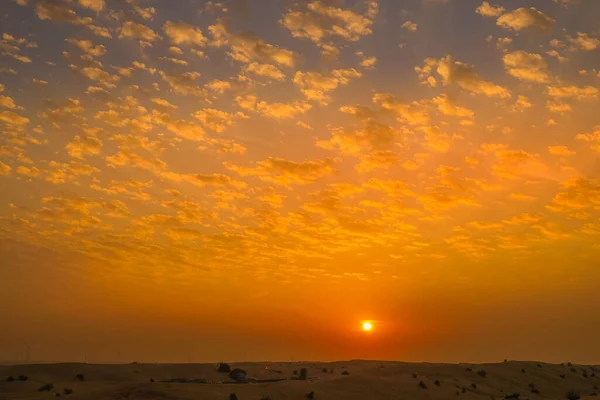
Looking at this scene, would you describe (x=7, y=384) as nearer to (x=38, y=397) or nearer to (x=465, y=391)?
(x=38, y=397)

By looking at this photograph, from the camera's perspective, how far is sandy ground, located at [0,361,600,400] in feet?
117

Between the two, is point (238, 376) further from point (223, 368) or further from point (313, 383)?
point (313, 383)

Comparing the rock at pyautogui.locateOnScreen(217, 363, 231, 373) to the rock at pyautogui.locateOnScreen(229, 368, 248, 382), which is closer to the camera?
the rock at pyautogui.locateOnScreen(229, 368, 248, 382)

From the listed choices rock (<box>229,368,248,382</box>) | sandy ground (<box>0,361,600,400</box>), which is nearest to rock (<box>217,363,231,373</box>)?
sandy ground (<box>0,361,600,400</box>)

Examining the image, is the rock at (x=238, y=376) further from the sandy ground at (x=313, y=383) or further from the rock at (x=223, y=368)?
Result: the rock at (x=223, y=368)

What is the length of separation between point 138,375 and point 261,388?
2326 centimetres

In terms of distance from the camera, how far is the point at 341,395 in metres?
40.4

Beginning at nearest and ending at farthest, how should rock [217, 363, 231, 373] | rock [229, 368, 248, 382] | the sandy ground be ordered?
the sandy ground < rock [229, 368, 248, 382] < rock [217, 363, 231, 373]

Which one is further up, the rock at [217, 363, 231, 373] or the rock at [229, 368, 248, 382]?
the rock at [217, 363, 231, 373]

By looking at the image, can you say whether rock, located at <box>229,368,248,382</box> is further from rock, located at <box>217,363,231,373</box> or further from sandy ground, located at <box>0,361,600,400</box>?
rock, located at <box>217,363,231,373</box>

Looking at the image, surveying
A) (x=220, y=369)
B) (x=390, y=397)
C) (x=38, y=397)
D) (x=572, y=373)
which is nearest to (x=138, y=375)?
(x=220, y=369)

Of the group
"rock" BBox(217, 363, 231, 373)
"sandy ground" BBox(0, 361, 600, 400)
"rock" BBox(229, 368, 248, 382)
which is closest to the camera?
"sandy ground" BBox(0, 361, 600, 400)

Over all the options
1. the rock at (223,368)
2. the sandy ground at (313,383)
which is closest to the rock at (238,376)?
the sandy ground at (313,383)

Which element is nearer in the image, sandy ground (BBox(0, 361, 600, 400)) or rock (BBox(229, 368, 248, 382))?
sandy ground (BBox(0, 361, 600, 400))
